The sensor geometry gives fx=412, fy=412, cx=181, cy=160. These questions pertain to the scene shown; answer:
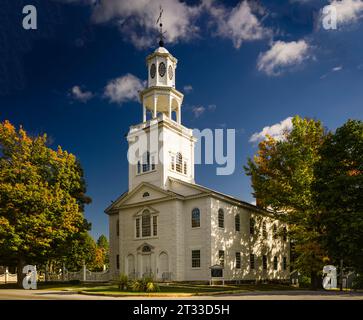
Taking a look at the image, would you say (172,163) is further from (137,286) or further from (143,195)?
(137,286)

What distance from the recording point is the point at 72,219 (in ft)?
127

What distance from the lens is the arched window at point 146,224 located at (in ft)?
133

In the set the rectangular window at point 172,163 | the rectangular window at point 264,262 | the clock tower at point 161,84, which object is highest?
the clock tower at point 161,84

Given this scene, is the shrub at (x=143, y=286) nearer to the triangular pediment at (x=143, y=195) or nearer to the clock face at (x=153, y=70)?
the triangular pediment at (x=143, y=195)

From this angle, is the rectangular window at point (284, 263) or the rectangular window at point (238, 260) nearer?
the rectangular window at point (238, 260)

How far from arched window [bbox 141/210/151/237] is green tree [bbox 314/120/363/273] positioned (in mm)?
16827

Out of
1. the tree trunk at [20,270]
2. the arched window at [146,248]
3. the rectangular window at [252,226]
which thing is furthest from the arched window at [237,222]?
the tree trunk at [20,270]

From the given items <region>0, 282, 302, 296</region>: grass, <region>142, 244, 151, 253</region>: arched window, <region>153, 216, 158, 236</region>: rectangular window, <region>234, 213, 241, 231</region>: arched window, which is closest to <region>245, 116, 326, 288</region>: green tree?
<region>234, 213, 241, 231</region>: arched window

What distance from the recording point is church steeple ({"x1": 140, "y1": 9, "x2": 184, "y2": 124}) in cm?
4347

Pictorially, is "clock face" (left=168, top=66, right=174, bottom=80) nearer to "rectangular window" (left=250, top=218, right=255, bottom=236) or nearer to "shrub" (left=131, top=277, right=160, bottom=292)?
"rectangular window" (left=250, top=218, right=255, bottom=236)

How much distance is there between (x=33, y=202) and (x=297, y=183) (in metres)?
23.3

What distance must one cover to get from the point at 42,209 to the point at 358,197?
86.2 ft

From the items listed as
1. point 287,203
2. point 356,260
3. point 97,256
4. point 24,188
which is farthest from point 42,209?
point 97,256

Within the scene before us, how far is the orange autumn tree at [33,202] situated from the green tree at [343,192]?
22.7 m
